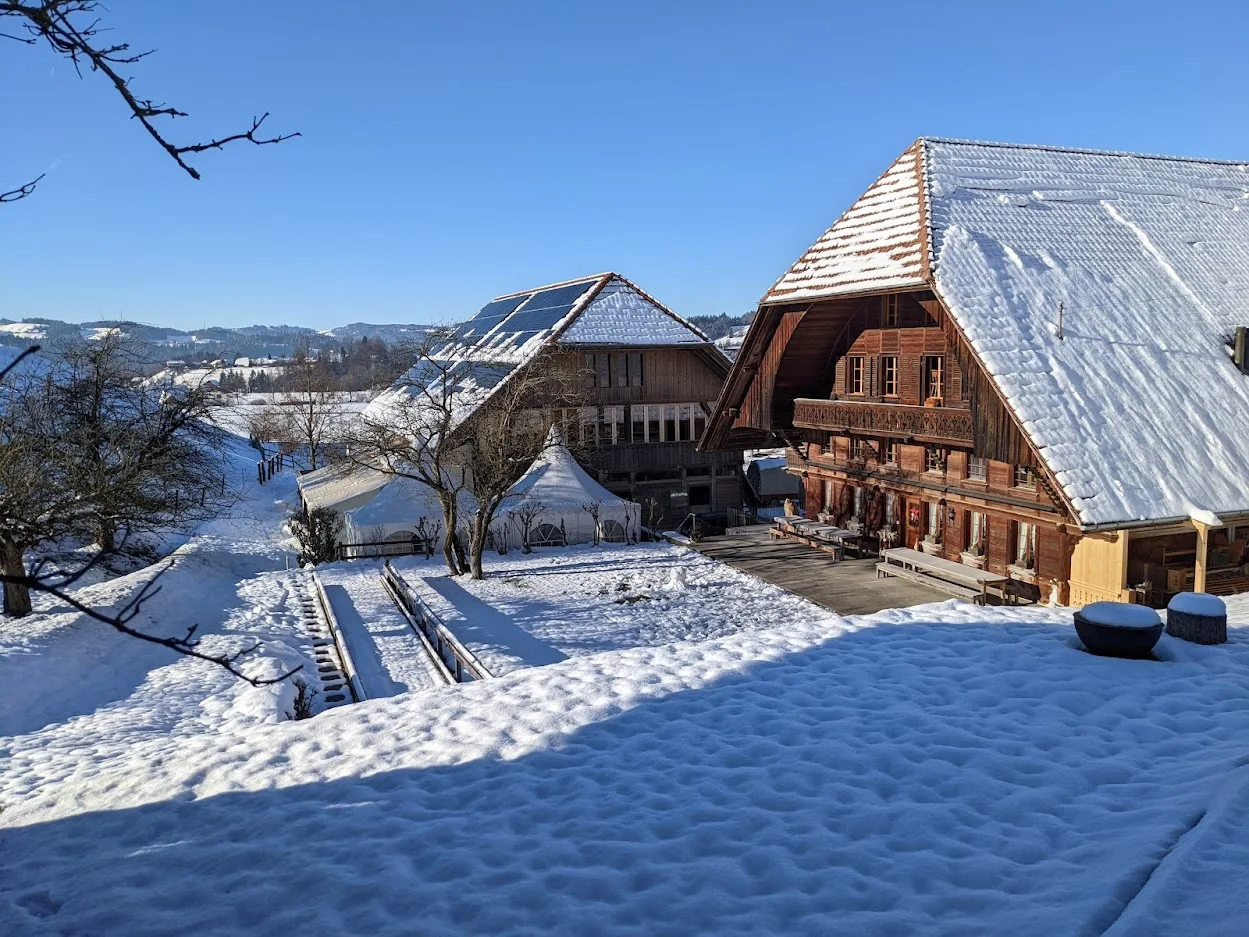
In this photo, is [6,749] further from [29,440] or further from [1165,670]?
[1165,670]

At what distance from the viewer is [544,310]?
33125 mm

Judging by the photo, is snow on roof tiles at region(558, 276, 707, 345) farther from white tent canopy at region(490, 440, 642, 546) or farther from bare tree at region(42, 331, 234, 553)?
bare tree at region(42, 331, 234, 553)

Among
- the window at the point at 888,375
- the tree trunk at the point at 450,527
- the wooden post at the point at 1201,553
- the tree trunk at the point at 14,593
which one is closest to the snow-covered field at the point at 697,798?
the wooden post at the point at 1201,553

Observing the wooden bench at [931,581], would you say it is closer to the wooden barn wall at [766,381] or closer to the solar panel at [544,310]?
the wooden barn wall at [766,381]

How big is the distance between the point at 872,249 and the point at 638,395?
12.4 metres

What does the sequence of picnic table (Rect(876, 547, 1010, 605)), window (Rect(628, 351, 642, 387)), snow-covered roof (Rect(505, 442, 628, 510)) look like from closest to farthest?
picnic table (Rect(876, 547, 1010, 605)) → snow-covered roof (Rect(505, 442, 628, 510)) → window (Rect(628, 351, 642, 387))

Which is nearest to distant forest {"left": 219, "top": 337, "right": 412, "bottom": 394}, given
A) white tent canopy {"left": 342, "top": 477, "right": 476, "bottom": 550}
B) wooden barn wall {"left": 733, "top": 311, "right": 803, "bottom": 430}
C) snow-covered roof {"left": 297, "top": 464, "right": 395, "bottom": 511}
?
snow-covered roof {"left": 297, "top": 464, "right": 395, "bottom": 511}

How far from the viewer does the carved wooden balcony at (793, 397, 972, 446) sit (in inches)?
647

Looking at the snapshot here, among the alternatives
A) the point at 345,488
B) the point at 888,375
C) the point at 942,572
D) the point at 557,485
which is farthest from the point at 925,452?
the point at 345,488

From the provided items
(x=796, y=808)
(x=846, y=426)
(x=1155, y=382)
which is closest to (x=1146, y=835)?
(x=796, y=808)

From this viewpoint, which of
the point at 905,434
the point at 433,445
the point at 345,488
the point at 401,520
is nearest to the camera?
the point at 905,434

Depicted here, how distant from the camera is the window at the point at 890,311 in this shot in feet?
63.9

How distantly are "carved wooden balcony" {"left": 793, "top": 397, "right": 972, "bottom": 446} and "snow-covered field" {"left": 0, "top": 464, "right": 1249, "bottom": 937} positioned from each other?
5233mm

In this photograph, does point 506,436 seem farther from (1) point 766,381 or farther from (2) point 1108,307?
(2) point 1108,307
